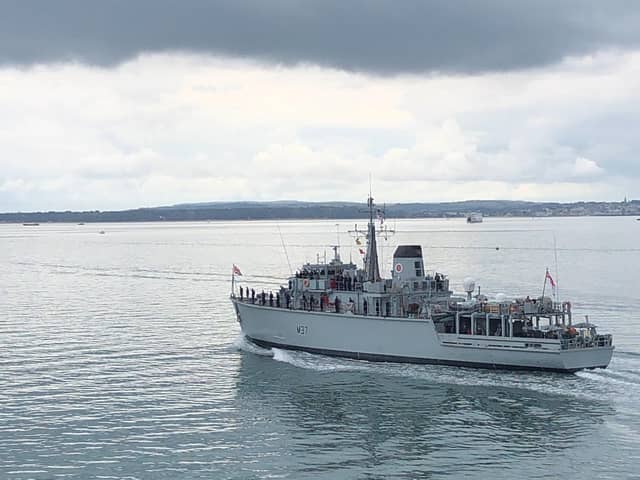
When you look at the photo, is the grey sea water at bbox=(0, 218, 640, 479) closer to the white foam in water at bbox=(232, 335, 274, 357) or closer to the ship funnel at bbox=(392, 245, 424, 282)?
the white foam in water at bbox=(232, 335, 274, 357)

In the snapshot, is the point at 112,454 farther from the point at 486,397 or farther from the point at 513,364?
the point at 513,364

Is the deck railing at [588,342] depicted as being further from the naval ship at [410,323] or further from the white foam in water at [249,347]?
the white foam in water at [249,347]

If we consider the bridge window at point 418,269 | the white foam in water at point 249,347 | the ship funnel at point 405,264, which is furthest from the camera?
the white foam in water at point 249,347

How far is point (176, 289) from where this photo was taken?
94250 millimetres

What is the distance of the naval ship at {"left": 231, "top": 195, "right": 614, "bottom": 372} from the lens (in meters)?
46.6

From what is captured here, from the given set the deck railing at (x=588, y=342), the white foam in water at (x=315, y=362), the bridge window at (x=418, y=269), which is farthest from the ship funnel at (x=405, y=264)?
the deck railing at (x=588, y=342)

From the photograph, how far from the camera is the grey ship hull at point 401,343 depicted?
46.0 metres

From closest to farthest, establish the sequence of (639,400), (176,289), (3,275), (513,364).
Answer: (639,400), (513,364), (176,289), (3,275)

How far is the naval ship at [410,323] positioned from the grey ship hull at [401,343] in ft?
0.19

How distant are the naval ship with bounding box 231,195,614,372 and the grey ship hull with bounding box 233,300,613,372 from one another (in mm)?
59

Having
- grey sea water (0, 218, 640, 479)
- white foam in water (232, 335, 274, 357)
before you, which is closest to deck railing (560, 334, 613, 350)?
grey sea water (0, 218, 640, 479)

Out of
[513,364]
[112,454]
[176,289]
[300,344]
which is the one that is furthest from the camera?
[176,289]

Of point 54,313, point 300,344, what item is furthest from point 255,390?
point 54,313

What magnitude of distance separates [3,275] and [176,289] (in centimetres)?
3845
